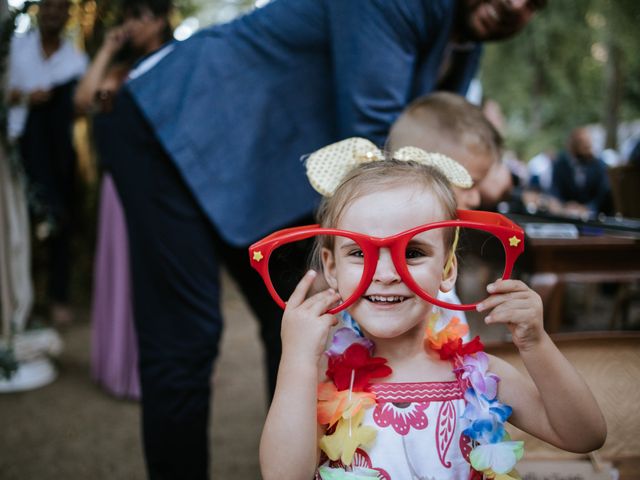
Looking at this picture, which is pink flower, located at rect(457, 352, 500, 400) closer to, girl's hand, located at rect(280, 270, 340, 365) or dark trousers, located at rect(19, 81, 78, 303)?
girl's hand, located at rect(280, 270, 340, 365)

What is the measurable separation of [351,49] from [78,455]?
5.92 feet

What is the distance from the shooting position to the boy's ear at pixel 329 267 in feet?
3.51

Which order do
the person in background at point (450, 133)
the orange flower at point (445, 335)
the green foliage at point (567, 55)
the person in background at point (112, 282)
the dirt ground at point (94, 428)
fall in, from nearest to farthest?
the orange flower at point (445, 335) < the person in background at point (450, 133) < the dirt ground at point (94, 428) < the person in background at point (112, 282) < the green foliage at point (567, 55)

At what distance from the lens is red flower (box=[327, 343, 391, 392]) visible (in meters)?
1.03

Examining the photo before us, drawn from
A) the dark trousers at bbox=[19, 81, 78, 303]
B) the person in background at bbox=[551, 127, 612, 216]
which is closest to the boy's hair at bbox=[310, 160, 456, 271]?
the dark trousers at bbox=[19, 81, 78, 303]

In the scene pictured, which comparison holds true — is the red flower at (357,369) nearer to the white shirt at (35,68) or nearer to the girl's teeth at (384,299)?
the girl's teeth at (384,299)

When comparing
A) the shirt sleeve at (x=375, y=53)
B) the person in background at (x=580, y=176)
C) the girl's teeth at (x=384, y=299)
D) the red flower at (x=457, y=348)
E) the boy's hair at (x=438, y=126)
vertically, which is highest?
the shirt sleeve at (x=375, y=53)

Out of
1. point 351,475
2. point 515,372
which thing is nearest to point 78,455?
point 351,475

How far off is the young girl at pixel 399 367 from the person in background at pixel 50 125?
7.29 ft

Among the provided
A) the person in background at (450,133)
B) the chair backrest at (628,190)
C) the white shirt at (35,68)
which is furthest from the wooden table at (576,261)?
the white shirt at (35,68)

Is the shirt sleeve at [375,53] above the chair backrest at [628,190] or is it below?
above

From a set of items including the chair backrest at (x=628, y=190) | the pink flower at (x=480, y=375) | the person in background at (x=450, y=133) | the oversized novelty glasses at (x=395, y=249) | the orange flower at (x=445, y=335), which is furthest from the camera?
the chair backrest at (x=628, y=190)

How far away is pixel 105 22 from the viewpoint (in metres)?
3.11

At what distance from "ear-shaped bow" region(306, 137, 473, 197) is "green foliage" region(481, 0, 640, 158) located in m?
5.33
